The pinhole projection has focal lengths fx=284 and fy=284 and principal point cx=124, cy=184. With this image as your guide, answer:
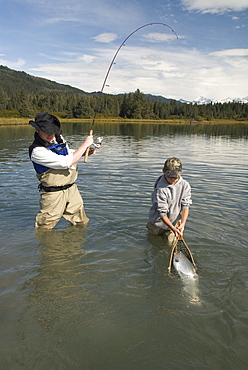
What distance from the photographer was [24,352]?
337 centimetres

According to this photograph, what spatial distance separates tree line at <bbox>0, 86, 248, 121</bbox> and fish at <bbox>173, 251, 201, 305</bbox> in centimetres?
11429

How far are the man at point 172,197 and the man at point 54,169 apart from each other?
5.48 feet

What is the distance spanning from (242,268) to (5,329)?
4.04 m

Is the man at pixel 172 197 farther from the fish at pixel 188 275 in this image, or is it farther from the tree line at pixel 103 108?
the tree line at pixel 103 108

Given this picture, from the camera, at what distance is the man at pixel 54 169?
543 cm

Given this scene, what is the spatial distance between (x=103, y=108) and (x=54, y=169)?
4862 inches

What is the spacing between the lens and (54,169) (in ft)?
19.4

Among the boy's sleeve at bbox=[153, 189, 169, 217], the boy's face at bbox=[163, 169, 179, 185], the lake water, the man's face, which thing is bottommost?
the lake water

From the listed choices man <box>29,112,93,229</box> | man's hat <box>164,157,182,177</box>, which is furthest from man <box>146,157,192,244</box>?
man <box>29,112,93,229</box>

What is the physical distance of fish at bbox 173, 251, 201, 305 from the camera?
14.6 feet

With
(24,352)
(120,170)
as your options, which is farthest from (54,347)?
(120,170)

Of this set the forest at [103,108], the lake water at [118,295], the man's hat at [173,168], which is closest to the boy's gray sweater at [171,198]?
the man's hat at [173,168]

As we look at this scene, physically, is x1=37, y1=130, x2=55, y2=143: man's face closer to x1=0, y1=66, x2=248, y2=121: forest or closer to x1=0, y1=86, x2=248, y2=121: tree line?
x1=0, y1=66, x2=248, y2=121: forest

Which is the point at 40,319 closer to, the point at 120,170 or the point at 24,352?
the point at 24,352
